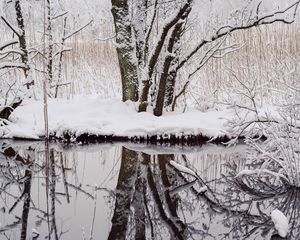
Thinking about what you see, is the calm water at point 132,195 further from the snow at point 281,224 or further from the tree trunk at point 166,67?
the tree trunk at point 166,67

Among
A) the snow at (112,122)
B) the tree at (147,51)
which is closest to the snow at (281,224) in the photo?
the snow at (112,122)

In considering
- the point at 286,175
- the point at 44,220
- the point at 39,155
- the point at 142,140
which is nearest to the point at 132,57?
the point at 142,140

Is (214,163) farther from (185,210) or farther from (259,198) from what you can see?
(185,210)

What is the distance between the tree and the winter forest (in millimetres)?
18

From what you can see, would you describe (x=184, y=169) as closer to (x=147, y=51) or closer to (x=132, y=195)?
(x=132, y=195)

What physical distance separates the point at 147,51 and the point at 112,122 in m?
1.49

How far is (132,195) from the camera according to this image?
15.7 feet

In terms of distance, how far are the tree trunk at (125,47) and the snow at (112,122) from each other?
0.29m

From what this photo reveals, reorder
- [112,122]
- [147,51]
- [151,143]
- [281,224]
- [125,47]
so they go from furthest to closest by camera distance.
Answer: [147,51] → [125,47] → [112,122] → [151,143] → [281,224]

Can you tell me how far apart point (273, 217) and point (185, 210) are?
0.86 metres

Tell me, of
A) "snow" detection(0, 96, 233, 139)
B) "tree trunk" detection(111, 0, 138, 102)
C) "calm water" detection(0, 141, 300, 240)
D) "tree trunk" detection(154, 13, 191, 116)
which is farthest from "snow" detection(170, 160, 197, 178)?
"tree trunk" detection(111, 0, 138, 102)

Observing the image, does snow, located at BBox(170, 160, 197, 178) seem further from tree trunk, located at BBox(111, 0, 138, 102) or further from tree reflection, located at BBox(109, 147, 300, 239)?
tree trunk, located at BBox(111, 0, 138, 102)

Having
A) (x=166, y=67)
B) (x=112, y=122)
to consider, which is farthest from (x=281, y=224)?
(x=166, y=67)

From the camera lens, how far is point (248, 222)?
4121 mm
